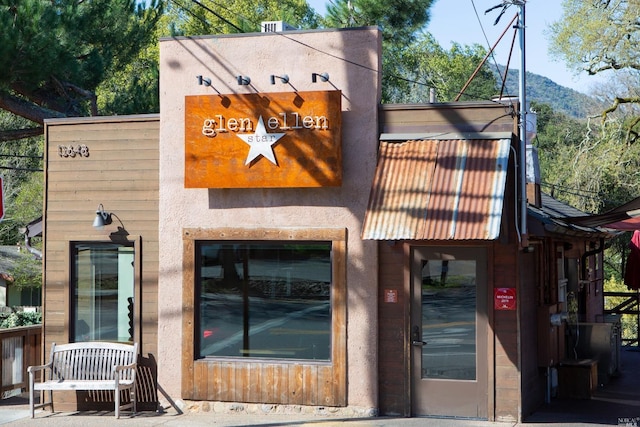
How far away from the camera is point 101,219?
13125 millimetres

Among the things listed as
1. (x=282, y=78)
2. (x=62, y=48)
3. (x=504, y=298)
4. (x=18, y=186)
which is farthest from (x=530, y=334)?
(x=18, y=186)

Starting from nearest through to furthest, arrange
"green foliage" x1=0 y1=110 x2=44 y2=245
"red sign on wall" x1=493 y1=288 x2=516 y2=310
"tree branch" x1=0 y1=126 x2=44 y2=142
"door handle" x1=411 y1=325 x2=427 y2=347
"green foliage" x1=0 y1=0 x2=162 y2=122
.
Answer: "red sign on wall" x1=493 y1=288 x2=516 y2=310
"door handle" x1=411 y1=325 x2=427 y2=347
"green foliage" x1=0 y1=0 x2=162 y2=122
"tree branch" x1=0 y1=126 x2=44 y2=142
"green foliage" x1=0 y1=110 x2=44 y2=245

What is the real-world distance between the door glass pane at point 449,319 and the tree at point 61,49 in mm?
10461

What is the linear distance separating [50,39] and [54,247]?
23.0 ft

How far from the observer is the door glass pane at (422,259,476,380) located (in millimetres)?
12008

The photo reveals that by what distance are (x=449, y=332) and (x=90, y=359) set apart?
5.02m

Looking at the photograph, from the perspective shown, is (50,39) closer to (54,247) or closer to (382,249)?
(54,247)

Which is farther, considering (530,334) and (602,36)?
(602,36)

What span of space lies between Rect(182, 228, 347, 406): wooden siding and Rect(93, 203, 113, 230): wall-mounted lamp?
1.19 m

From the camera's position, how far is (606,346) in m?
15.7

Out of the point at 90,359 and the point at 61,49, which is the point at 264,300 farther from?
the point at 61,49

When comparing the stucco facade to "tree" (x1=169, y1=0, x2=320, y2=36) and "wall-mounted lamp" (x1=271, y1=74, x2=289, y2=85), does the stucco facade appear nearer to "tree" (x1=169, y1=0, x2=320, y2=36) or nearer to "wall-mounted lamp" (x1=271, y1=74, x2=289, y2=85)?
"wall-mounted lamp" (x1=271, y1=74, x2=289, y2=85)

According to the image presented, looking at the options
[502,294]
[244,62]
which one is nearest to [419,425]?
[502,294]

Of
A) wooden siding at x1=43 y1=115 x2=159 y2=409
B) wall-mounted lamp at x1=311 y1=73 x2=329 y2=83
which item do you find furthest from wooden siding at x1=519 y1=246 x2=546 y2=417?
wooden siding at x1=43 y1=115 x2=159 y2=409
